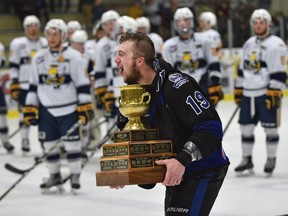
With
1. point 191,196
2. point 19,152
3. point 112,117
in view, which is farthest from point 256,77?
point 191,196

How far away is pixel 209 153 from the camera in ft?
11.4

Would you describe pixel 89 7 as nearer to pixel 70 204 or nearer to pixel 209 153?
pixel 70 204

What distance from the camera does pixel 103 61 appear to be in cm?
980

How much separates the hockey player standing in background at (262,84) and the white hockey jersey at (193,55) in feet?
1.82

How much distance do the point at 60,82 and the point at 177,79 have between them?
440 centimetres

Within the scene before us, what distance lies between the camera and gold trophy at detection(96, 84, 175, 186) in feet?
11.2

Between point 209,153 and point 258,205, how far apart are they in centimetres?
362

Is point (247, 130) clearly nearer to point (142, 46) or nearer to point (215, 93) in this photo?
point (215, 93)

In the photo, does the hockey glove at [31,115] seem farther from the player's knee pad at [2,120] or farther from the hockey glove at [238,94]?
the player's knee pad at [2,120]

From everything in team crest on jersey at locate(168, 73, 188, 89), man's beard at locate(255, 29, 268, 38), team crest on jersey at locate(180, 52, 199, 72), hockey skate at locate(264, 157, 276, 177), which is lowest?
hockey skate at locate(264, 157, 276, 177)

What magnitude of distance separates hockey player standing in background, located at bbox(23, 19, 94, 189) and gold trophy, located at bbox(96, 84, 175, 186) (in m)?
4.24

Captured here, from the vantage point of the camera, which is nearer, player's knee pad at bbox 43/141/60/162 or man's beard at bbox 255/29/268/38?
player's knee pad at bbox 43/141/60/162

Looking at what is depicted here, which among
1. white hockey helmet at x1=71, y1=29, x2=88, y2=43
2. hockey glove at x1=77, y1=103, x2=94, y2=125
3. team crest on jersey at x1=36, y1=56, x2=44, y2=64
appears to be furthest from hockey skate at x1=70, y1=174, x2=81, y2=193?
white hockey helmet at x1=71, y1=29, x2=88, y2=43

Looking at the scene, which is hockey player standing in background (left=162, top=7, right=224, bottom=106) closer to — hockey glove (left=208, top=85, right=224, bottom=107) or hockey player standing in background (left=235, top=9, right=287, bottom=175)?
hockey glove (left=208, top=85, right=224, bottom=107)
